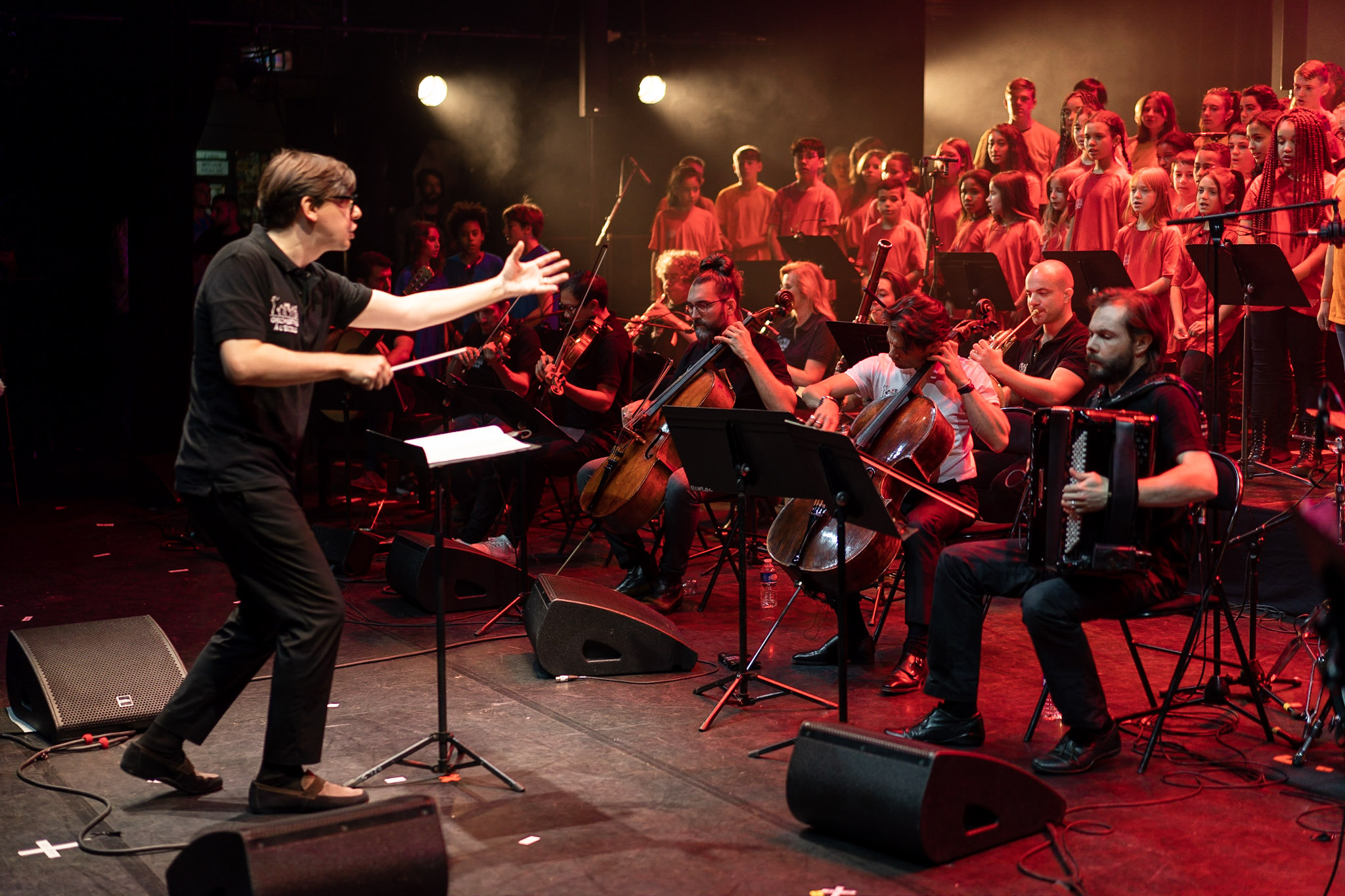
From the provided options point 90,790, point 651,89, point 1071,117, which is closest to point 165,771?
point 90,790

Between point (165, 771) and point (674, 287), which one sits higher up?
point (674, 287)

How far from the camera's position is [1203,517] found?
4102mm

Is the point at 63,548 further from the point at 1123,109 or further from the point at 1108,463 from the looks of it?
the point at 1123,109

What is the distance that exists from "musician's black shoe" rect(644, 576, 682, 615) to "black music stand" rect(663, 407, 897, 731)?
1.16m

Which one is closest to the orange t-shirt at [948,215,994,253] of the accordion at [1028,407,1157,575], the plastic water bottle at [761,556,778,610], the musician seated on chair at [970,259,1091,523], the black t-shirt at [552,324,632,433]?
the musician seated on chair at [970,259,1091,523]

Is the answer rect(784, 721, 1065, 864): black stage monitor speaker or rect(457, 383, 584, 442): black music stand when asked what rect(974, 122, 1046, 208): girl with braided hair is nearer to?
rect(457, 383, 584, 442): black music stand

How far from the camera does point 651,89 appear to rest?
12.5 m

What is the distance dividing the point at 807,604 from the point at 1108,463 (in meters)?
2.50

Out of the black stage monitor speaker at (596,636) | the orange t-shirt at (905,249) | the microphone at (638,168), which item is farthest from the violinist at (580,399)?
the microphone at (638,168)

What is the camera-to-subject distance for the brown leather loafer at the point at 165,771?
3.54m

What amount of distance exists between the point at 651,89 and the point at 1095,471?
31.6 feet

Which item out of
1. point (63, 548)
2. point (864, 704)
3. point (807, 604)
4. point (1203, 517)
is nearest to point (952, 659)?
point (864, 704)

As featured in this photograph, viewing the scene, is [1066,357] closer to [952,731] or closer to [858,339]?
Answer: [858,339]

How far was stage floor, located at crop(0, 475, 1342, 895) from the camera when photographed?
10.2 ft
